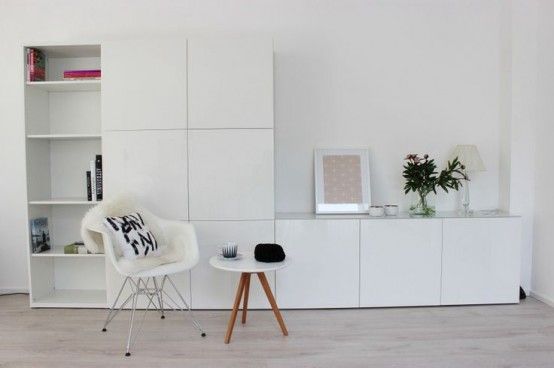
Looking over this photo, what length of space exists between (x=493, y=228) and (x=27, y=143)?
3785 millimetres

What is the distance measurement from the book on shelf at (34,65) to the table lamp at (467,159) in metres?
3.52

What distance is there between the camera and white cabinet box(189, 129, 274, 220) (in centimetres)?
308

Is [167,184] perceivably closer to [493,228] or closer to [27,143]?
[27,143]

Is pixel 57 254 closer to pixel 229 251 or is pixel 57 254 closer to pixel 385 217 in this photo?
pixel 229 251

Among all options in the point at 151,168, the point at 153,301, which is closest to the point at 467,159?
the point at 151,168

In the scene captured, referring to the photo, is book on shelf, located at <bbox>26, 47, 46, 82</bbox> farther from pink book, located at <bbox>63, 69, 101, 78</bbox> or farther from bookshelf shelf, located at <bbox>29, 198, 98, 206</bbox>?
bookshelf shelf, located at <bbox>29, 198, 98, 206</bbox>

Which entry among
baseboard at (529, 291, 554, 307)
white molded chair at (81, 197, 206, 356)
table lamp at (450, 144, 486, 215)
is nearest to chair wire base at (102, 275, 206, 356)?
white molded chair at (81, 197, 206, 356)

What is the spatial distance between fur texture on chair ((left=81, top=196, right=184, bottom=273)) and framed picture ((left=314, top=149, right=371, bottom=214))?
129 centimetres

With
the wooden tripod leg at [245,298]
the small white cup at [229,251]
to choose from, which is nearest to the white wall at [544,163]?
the wooden tripod leg at [245,298]

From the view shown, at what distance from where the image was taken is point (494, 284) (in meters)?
3.23

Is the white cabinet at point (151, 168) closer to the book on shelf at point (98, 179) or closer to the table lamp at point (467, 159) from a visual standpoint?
the book on shelf at point (98, 179)

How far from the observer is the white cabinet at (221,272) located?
311 centimetres

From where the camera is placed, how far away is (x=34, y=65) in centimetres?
318

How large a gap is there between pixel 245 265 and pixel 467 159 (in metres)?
2.11
